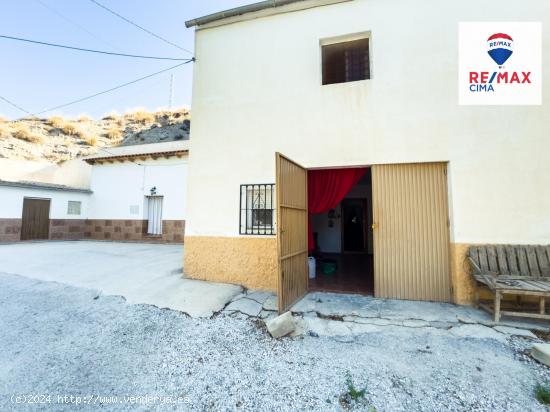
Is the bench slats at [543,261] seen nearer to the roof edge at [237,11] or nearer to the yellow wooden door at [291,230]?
the yellow wooden door at [291,230]

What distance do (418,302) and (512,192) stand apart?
2259mm

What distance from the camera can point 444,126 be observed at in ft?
13.9

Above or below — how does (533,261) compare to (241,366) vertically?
above

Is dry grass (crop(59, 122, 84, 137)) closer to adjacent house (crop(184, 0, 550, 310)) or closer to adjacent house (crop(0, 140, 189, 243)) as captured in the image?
adjacent house (crop(0, 140, 189, 243))

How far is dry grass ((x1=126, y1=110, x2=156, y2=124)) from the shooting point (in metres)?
23.9

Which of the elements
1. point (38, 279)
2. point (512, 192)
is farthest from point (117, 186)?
point (512, 192)

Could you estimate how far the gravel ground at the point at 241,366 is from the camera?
7.16ft

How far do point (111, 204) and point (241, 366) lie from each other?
12.6 metres

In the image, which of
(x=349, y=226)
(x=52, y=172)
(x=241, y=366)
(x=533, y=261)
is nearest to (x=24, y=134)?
(x=52, y=172)

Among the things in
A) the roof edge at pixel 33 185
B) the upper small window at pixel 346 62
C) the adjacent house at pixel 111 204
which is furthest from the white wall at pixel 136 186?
the upper small window at pixel 346 62

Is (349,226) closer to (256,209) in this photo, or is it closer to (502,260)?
(256,209)

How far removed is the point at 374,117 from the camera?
4.52 metres

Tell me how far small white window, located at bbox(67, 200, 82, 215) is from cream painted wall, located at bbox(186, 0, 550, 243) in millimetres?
10972

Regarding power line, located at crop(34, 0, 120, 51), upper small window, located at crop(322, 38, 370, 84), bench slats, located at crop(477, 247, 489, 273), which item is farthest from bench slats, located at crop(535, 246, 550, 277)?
power line, located at crop(34, 0, 120, 51)
